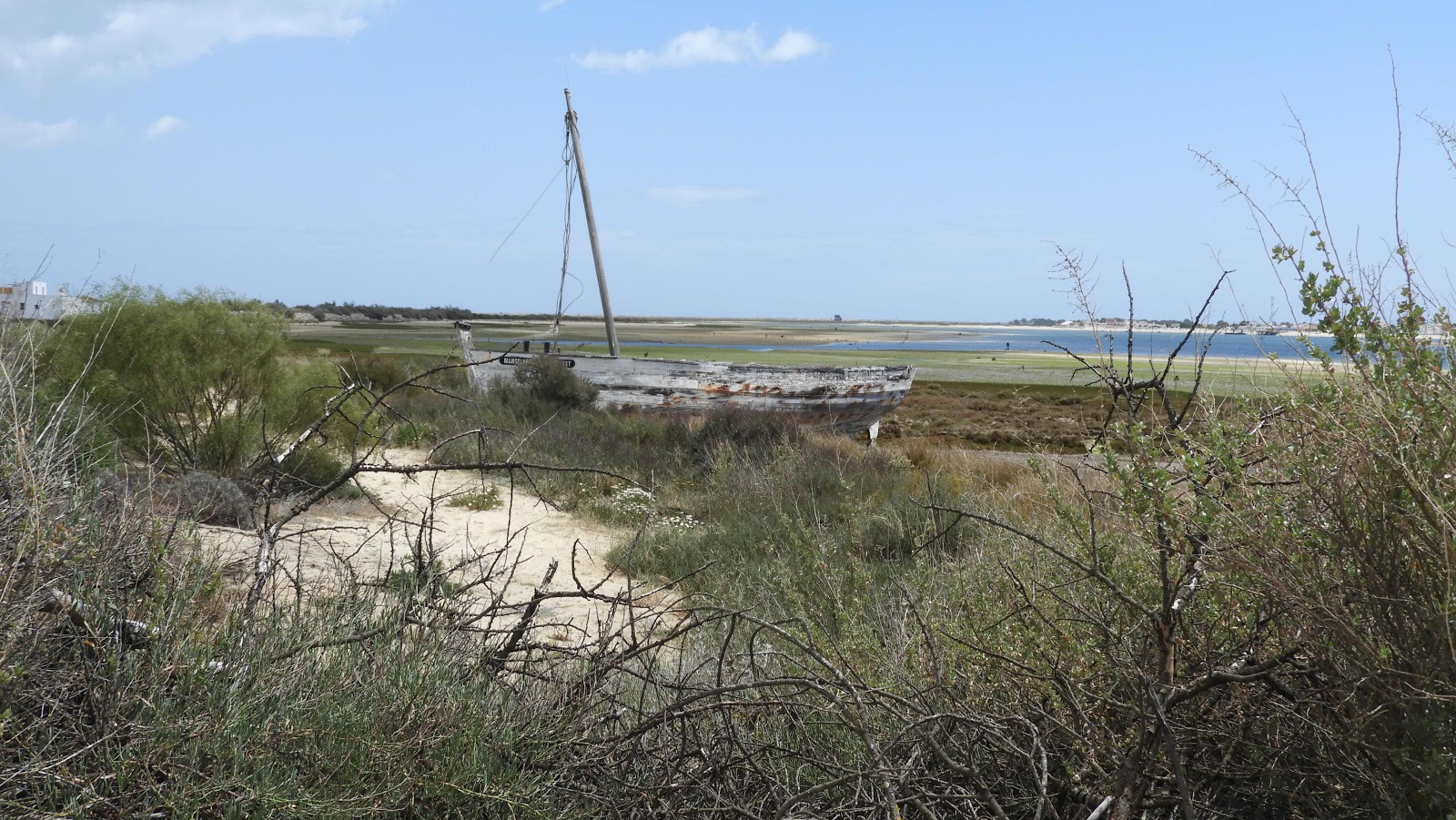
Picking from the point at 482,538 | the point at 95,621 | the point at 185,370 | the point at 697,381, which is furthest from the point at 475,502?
the point at 697,381

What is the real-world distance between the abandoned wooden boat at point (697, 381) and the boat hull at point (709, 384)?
0.05 feet

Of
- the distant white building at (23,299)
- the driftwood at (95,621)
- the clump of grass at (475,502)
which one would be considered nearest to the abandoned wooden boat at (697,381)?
the clump of grass at (475,502)

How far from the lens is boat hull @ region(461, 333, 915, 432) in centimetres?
1800

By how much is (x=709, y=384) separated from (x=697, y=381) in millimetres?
219

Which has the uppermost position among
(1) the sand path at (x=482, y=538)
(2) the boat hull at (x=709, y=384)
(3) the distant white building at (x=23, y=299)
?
(3) the distant white building at (x=23, y=299)

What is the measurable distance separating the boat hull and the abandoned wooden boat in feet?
0.05

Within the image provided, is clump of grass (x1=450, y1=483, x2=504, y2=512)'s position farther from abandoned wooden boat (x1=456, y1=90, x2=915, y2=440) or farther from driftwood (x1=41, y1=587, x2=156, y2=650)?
abandoned wooden boat (x1=456, y1=90, x2=915, y2=440)

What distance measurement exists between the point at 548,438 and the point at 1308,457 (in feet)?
38.4

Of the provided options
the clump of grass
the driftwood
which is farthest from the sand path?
the driftwood

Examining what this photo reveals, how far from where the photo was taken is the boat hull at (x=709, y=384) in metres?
18.0

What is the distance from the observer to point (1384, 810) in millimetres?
2008

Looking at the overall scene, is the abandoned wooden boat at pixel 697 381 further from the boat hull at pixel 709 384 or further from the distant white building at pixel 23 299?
the distant white building at pixel 23 299

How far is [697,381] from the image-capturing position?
709 inches

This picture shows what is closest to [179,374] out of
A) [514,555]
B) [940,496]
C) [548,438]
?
[514,555]
